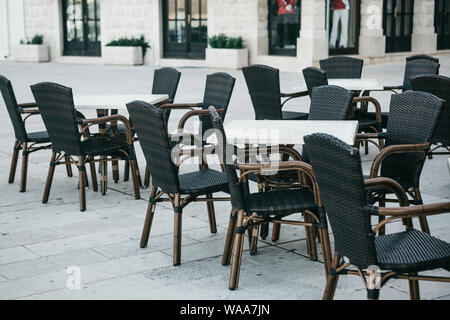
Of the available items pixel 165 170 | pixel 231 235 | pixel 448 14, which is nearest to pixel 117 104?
pixel 165 170

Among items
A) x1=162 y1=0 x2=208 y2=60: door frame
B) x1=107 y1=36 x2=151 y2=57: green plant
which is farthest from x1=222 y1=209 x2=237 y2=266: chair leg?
x1=107 y1=36 x2=151 y2=57: green plant

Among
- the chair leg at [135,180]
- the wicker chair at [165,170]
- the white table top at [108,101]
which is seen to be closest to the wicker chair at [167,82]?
the white table top at [108,101]

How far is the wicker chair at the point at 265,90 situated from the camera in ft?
23.2

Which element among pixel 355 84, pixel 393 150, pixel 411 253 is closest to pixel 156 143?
pixel 393 150

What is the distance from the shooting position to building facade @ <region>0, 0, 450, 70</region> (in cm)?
1981

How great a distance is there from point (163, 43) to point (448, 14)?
28.7 feet

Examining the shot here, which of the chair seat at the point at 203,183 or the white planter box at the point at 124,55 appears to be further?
the white planter box at the point at 124,55

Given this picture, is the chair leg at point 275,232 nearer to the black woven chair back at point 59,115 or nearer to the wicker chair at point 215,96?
the wicker chair at point 215,96

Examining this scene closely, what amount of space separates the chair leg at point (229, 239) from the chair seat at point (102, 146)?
1.91 m

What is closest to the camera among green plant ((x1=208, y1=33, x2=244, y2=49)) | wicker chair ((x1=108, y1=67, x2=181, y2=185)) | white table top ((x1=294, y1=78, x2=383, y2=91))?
wicker chair ((x1=108, y1=67, x2=181, y2=185))

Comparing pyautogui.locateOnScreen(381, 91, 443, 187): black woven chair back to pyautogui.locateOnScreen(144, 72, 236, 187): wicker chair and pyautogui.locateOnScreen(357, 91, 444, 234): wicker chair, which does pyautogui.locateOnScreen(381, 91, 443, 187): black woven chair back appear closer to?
pyautogui.locateOnScreen(357, 91, 444, 234): wicker chair

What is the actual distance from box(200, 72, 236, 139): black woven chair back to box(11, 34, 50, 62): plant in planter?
1943cm

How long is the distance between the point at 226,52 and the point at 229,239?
1624cm

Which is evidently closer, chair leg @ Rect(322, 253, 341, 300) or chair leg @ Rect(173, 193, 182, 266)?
chair leg @ Rect(322, 253, 341, 300)
